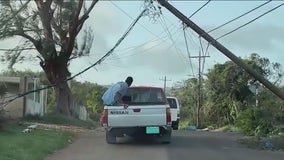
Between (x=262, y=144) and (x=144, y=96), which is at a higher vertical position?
(x=144, y=96)

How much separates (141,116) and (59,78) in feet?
54.5

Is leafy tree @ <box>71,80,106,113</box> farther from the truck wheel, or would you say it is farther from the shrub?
the truck wheel

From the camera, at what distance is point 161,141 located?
60.4ft

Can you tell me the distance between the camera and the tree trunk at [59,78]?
33.0 metres

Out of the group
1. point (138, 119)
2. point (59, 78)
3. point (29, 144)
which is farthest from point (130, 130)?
point (59, 78)

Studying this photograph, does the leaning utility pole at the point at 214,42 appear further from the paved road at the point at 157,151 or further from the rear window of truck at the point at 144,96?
the rear window of truck at the point at 144,96

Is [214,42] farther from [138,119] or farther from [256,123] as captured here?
[256,123]

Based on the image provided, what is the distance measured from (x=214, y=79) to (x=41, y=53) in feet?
72.8

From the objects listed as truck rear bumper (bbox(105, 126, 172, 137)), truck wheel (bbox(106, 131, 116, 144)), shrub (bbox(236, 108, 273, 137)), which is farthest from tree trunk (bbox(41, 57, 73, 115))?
truck rear bumper (bbox(105, 126, 172, 137))

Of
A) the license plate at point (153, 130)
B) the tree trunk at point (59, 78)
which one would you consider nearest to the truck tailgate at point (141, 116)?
the license plate at point (153, 130)

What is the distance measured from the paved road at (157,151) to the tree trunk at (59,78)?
13941 mm

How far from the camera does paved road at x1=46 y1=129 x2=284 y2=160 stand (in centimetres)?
1471

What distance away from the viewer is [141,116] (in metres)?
17.7

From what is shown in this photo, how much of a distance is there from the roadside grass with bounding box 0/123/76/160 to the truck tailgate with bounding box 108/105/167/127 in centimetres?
189
